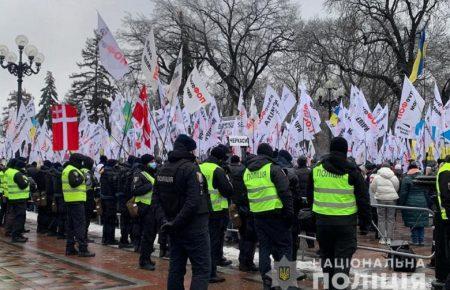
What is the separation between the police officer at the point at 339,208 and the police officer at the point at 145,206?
3806 millimetres

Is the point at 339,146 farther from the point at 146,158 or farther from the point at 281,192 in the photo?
the point at 146,158

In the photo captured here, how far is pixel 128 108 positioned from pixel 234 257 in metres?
8.67

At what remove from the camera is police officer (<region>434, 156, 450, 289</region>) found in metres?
6.42

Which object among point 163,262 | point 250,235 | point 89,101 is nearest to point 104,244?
point 163,262

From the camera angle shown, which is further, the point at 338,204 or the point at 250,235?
the point at 250,235

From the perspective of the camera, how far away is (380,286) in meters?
7.57

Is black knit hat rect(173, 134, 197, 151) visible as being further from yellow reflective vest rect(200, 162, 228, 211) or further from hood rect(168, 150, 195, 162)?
yellow reflective vest rect(200, 162, 228, 211)

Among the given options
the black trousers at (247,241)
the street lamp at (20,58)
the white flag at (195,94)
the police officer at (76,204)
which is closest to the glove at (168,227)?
the black trousers at (247,241)

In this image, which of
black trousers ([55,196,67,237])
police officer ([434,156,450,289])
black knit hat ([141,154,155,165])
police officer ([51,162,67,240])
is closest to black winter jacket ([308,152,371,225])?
police officer ([434,156,450,289])

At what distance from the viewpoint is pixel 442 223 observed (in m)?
6.92

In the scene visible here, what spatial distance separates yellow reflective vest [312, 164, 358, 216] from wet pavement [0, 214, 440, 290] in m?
1.93

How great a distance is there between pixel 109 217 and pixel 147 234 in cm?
305

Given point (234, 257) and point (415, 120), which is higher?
point (415, 120)

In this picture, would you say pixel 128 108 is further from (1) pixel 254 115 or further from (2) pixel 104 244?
(2) pixel 104 244
